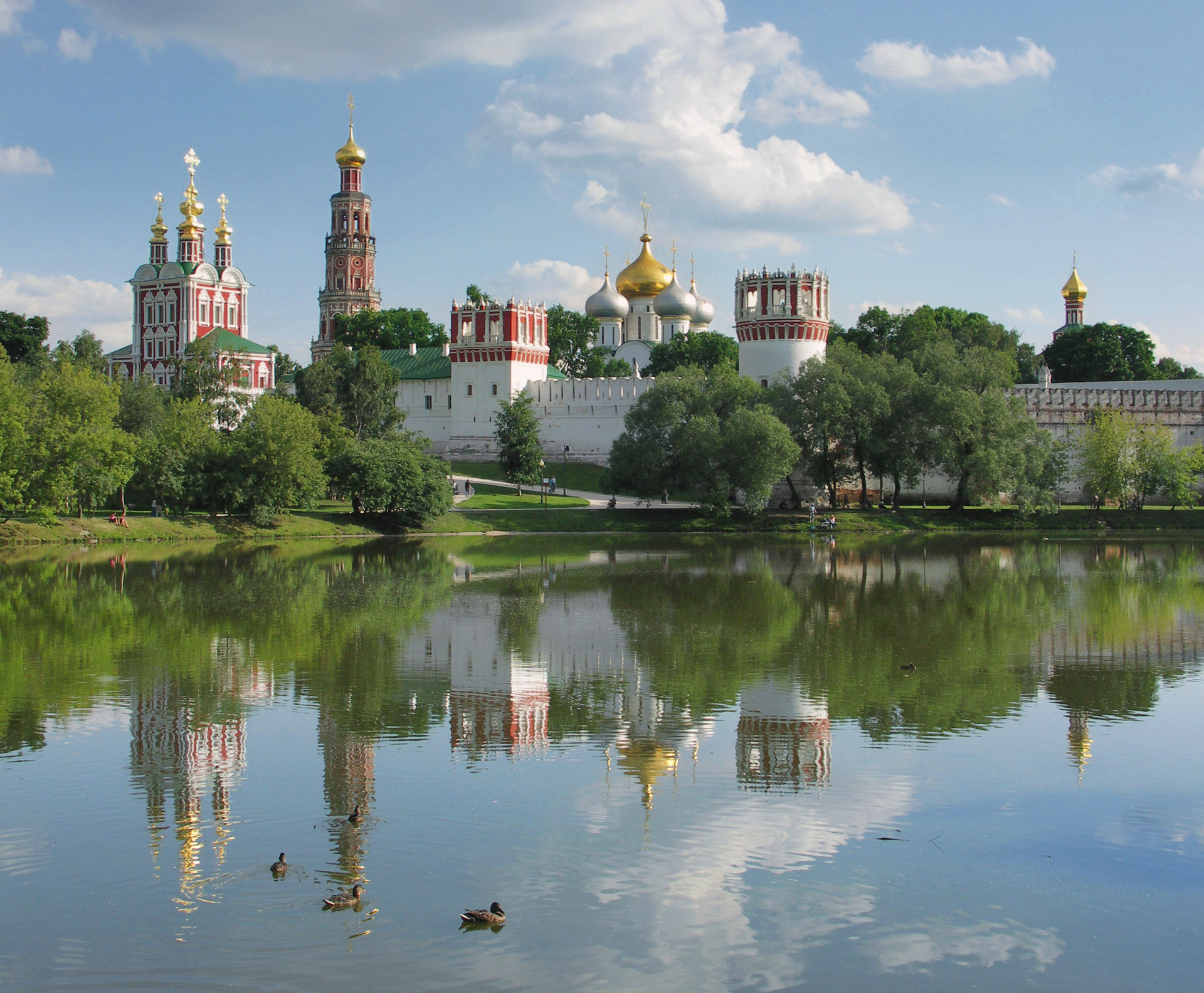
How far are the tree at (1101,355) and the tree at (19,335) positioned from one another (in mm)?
56457

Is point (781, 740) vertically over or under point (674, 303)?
under

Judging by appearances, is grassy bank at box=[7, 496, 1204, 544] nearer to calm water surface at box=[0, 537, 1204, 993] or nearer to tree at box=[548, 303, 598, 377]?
calm water surface at box=[0, 537, 1204, 993]

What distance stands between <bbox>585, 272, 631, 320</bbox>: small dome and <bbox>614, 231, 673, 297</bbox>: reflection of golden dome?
2.72 ft

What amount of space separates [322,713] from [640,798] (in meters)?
4.07

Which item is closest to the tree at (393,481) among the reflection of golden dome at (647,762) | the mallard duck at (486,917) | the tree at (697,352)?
the tree at (697,352)

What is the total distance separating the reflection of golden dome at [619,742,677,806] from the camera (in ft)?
32.1

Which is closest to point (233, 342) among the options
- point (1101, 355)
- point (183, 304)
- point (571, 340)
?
point (183, 304)

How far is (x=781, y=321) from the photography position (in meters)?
54.9

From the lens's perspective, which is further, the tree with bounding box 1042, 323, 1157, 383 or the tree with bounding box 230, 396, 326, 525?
the tree with bounding box 1042, 323, 1157, 383

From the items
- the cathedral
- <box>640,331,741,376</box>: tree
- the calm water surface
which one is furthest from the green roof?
the calm water surface

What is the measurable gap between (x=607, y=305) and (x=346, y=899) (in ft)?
220

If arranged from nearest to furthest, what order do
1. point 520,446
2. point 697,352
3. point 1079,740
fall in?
point 1079,740, point 520,446, point 697,352

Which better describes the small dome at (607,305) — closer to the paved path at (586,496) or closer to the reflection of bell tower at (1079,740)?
the paved path at (586,496)

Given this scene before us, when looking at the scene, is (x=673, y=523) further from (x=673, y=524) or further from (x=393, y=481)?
(x=393, y=481)
